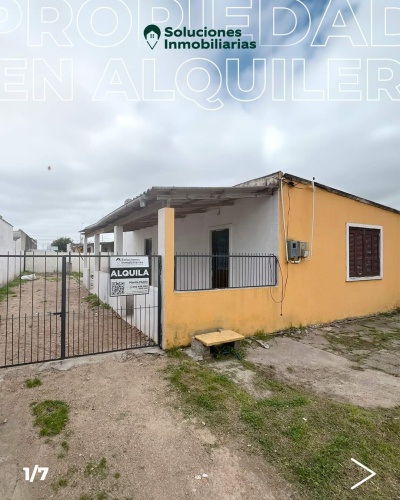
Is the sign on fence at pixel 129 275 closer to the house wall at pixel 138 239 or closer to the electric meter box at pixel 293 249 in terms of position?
the electric meter box at pixel 293 249

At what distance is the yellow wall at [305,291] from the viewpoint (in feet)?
18.6

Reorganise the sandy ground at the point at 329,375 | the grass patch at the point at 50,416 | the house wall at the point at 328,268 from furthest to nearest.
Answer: the house wall at the point at 328,268
the sandy ground at the point at 329,375
the grass patch at the point at 50,416

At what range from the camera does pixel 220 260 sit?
29.7ft

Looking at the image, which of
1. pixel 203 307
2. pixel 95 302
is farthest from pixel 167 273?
pixel 95 302

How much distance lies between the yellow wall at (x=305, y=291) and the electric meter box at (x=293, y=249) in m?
0.16

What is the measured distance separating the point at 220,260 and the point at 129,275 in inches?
156

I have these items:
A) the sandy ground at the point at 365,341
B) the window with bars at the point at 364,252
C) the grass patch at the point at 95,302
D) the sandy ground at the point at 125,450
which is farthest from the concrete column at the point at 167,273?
the window with bars at the point at 364,252

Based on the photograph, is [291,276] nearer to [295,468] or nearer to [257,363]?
[257,363]

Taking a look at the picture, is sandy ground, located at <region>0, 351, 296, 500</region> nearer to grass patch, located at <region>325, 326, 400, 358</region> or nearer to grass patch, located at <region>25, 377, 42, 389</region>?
grass patch, located at <region>25, 377, 42, 389</region>

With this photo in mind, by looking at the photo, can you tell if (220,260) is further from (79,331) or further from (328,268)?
(79,331)

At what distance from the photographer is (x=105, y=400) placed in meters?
3.73

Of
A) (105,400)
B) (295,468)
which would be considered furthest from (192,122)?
(295,468)

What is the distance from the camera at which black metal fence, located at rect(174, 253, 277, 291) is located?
6969mm

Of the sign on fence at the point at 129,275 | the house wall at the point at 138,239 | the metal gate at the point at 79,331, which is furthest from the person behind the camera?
the house wall at the point at 138,239
